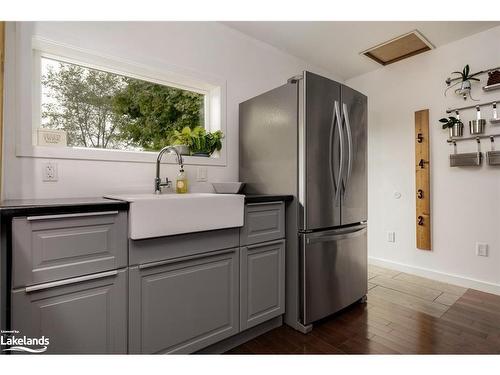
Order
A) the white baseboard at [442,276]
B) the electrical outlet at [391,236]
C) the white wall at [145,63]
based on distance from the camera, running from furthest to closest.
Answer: the electrical outlet at [391,236]
the white baseboard at [442,276]
the white wall at [145,63]

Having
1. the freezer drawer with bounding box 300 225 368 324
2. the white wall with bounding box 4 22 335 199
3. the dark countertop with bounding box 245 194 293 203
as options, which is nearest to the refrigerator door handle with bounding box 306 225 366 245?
the freezer drawer with bounding box 300 225 368 324

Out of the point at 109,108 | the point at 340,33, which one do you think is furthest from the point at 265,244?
the point at 340,33

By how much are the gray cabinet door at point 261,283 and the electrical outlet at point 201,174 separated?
81cm

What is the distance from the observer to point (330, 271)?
1991 millimetres

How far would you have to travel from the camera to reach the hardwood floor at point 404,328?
1.67 meters

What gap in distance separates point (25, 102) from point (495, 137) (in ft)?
11.9

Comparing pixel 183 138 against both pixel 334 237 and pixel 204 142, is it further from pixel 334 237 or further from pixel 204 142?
pixel 334 237

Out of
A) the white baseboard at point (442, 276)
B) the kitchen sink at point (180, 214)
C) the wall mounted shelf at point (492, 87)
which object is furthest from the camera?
the white baseboard at point (442, 276)

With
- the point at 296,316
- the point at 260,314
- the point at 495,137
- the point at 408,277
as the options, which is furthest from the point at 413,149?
the point at 260,314

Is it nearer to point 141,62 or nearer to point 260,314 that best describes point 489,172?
point 260,314

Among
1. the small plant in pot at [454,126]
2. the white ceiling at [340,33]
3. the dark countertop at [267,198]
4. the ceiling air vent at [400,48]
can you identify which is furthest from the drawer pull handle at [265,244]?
the ceiling air vent at [400,48]

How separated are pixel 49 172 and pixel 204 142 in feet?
3.43

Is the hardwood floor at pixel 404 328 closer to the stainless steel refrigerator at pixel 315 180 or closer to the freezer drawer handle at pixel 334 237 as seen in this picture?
the stainless steel refrigerator at pixel 315 180
